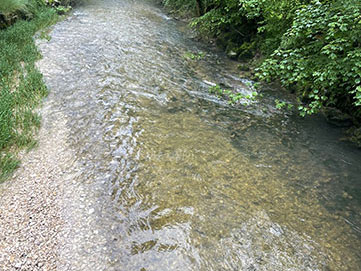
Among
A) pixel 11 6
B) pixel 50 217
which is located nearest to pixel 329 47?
pixel 50 217

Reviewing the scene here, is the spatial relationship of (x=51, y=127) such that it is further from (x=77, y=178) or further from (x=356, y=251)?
(x=356, y=251)

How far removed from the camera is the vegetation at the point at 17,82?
18.4ft

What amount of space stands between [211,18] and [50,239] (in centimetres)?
1047

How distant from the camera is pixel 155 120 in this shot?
6.94m

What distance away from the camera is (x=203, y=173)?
536 cm

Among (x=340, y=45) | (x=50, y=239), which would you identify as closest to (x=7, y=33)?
(x=50, y=239)

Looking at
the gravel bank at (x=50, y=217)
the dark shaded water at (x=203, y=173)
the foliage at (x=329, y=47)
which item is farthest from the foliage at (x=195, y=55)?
the gravel bank at (x=50, y=217)

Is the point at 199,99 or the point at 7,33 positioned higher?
the point at 199,99

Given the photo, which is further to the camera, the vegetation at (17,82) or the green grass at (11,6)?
the green grass at (11,6)

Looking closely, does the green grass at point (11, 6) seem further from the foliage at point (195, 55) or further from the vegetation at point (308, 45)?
the vegetation at point (308, 45)

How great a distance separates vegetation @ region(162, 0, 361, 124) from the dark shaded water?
1.02 m

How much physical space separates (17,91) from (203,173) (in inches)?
234

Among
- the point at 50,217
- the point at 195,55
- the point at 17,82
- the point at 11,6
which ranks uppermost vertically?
the point at 195,55

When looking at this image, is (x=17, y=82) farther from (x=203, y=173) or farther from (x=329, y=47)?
(x=329, y=47)
